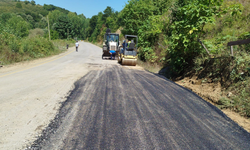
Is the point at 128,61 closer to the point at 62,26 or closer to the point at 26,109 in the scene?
the point at 26,109

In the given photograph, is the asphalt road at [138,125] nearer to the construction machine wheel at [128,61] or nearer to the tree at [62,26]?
the construction machine wheel at [128,61]

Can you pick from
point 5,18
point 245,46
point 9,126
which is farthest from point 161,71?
point 5,18

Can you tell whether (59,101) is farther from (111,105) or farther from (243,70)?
(243,70)

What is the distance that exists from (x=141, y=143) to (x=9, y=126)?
9.19 feet

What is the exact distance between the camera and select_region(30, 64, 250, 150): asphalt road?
292 cm

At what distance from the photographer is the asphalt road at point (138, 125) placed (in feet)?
9.59

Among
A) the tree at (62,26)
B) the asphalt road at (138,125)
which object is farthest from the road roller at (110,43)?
the tree at (62,26)

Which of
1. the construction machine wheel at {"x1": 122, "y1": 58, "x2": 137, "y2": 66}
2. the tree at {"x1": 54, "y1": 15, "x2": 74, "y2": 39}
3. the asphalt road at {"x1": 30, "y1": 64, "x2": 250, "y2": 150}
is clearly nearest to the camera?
the asphalt road at {"x1": 30, "y1": 64, "x2": 250, "y2": 150}

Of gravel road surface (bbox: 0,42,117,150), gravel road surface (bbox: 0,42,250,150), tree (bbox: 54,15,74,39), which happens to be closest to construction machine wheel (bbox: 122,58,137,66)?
gravel road surface (bbox: 0,42,117,150)

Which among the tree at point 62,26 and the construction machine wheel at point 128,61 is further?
the tree at point 62,26

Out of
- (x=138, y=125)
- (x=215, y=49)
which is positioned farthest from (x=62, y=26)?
(x=138, y=125)

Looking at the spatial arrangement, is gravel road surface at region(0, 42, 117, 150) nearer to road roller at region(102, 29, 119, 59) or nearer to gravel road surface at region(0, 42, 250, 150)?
gravel road surface at region(0, 42, 250, 150)

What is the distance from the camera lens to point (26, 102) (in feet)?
15.0

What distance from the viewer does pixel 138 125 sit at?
353cm
